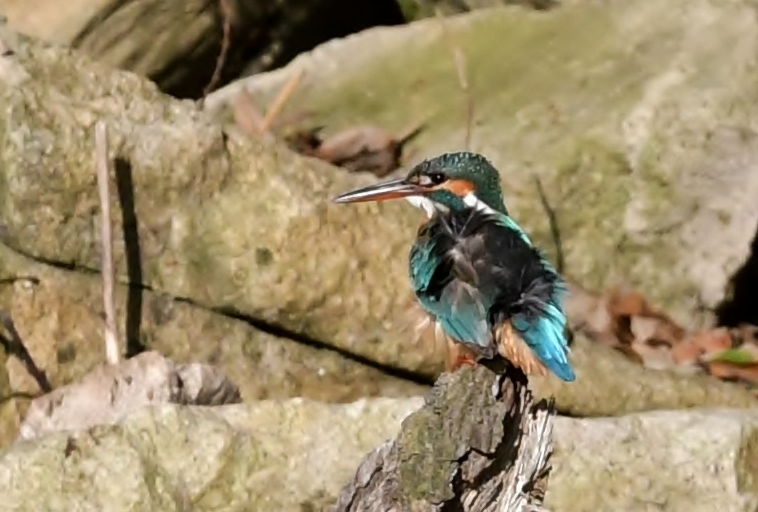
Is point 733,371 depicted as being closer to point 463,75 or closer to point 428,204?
point 463,75

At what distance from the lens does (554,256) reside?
6094 millimetres

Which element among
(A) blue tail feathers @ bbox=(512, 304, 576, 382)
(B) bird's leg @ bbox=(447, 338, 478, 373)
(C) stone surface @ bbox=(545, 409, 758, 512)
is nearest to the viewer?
(A) blue tail feathers @ bbox=(512, 304, 576, 382)

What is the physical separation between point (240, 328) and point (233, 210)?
0.37m

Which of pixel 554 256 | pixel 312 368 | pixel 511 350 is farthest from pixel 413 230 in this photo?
pixel 511 350

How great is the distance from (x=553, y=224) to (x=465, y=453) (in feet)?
9.60

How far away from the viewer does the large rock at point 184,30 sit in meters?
6.15

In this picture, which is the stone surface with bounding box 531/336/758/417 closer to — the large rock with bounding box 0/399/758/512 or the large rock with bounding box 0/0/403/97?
the large rock with bounding box 0/399/758/512

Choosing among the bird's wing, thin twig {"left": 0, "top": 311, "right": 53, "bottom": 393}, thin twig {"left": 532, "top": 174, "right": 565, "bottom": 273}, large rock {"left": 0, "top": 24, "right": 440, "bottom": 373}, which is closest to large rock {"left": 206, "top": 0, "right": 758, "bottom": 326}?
thin twig {"left": 532, "top": 174, "right": 565, "bottom": 273}

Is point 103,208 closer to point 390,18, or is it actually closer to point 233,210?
point 233,210

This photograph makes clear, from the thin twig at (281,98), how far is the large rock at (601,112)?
3cm

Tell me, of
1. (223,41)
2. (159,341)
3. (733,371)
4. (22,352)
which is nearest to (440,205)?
(159,341)

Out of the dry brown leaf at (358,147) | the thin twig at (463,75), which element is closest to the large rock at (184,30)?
the dry brown leaf at (358,147)

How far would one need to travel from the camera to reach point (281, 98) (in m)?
6.32

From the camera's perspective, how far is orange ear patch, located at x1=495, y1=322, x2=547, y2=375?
3465 millimetres
